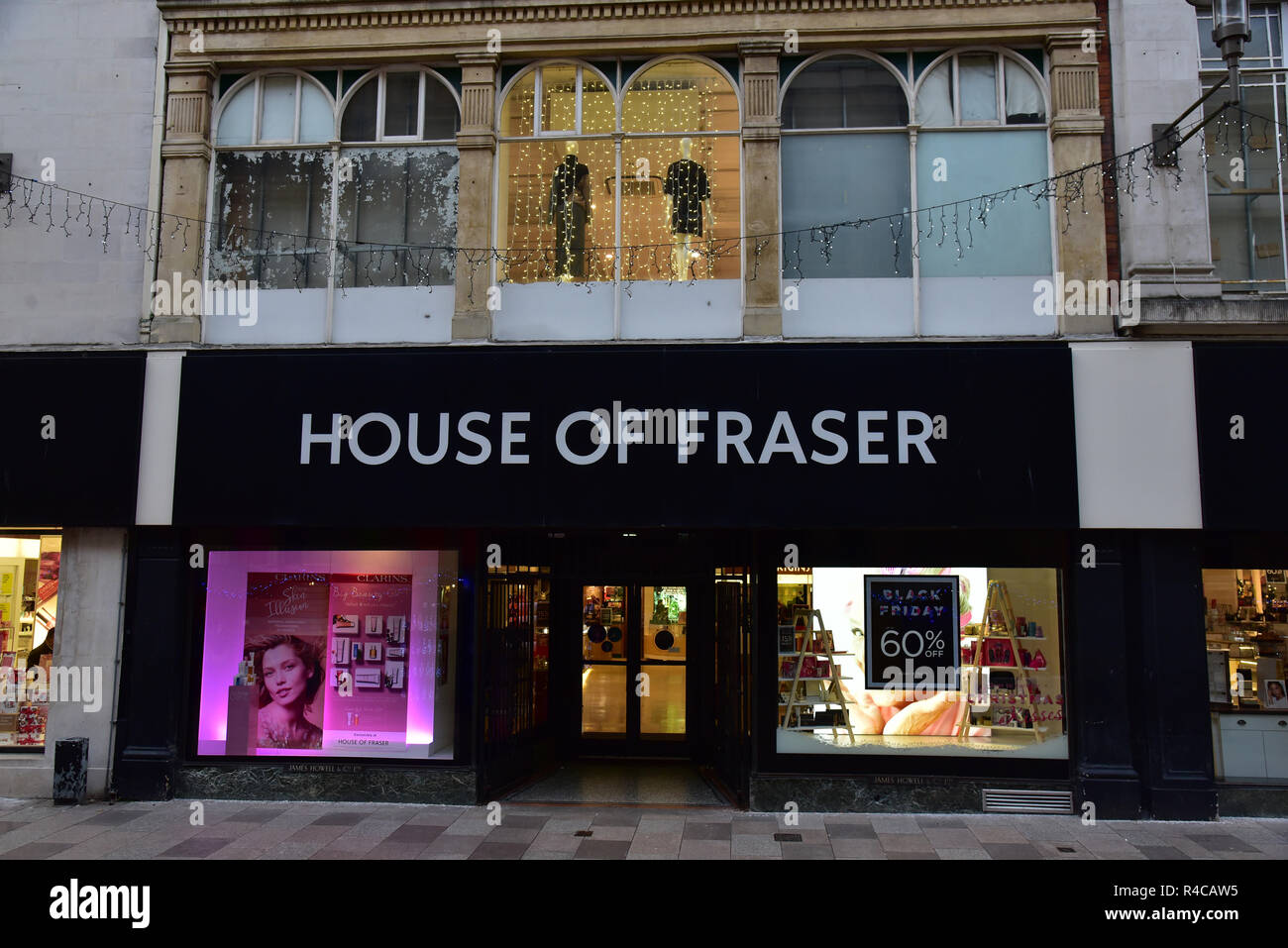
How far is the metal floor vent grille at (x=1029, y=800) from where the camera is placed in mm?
9273

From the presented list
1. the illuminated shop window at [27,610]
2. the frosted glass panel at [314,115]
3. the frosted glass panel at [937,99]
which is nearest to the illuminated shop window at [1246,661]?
the frosted glass panel at [937,99]

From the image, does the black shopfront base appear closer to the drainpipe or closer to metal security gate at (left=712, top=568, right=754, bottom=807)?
metal security gate at (left=712, top=568, right=754, bottom=807)

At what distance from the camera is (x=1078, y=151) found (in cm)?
980

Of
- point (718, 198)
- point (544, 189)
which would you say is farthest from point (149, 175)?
point (718, 198)

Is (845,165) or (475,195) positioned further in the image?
(475,195)

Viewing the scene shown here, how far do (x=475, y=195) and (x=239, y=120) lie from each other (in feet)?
10.1

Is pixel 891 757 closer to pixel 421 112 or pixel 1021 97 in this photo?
pixel 1021 97

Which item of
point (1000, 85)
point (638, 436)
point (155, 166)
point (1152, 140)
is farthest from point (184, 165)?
point (1152, 140)

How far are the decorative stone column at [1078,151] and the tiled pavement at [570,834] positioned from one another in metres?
5.03

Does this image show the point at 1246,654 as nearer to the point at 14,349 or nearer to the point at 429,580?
the point at 429,580

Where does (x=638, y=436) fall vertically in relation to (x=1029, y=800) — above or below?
above

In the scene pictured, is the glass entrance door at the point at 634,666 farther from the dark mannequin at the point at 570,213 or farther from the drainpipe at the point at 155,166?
the drainpipe at the point at 155,166

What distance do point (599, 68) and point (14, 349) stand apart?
7309 mm

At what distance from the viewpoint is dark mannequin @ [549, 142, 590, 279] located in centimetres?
1028
